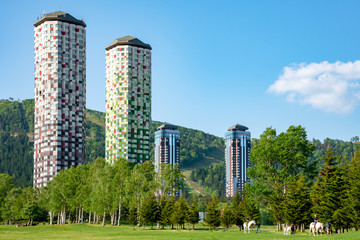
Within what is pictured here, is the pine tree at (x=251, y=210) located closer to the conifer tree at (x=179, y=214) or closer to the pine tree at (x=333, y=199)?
the conifer tree at (x=179, y=214)

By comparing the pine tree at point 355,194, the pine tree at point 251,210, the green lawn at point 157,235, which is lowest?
the green lawn at point 157,235

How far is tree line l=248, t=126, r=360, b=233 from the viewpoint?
83812 mm

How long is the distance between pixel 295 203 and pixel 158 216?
3987 centimetres

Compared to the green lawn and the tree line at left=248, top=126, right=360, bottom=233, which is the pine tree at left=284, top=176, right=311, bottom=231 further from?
the green lawn

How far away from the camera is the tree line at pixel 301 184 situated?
275ft

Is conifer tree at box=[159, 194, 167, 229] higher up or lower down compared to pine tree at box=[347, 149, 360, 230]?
lower down

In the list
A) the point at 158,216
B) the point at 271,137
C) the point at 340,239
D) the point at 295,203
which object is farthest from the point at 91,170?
the point at 340,239

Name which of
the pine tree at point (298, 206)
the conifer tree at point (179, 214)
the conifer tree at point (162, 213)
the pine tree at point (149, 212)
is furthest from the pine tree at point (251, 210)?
the pine tree at point (149, 212)

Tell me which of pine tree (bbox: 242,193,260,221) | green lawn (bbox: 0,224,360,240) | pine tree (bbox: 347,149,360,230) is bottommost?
green lawn (bbox: 0,224,360,240)

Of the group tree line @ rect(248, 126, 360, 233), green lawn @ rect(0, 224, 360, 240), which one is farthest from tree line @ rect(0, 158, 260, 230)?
green lawn @ rect(0, 224, 360, 240)

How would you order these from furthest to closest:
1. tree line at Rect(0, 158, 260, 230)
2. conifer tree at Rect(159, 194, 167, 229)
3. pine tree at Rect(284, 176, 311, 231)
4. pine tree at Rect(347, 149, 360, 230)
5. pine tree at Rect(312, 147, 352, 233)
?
1. conifer tree at Rect(159, 194, 167, 229)
2. tree line at Rect(0, 158, 260, 230)
3. pine tree at Rect(284, 176, 311, 231)
4. pine tree at Rect(312, 147, 352, 233)
5. pine tree at Rect(347, 149, 360, 230)

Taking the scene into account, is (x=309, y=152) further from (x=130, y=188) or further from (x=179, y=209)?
(x=130, y=188)

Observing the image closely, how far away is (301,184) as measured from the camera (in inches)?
3583

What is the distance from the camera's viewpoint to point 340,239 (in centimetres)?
5497
